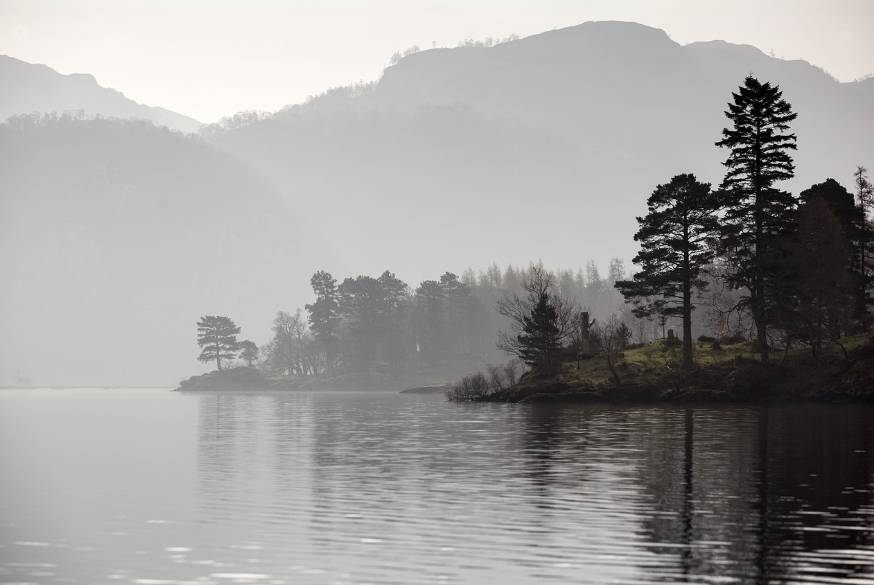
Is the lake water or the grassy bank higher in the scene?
the grassy bank

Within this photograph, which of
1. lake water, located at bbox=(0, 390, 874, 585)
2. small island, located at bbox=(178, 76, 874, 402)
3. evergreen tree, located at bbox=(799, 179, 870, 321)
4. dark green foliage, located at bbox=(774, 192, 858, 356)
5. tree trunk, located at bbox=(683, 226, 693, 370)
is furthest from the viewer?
evergreen tree, located at bbox=(799, 179, 870, 321)

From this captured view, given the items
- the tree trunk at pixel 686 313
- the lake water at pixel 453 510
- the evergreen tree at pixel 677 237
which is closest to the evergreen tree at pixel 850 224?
the evergreen tree at pixel 677 237

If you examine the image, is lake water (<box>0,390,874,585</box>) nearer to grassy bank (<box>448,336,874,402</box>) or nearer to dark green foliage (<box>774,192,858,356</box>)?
grassy bank (<box>448,336,874,402</box>)

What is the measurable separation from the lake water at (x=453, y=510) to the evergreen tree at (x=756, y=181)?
41.2m

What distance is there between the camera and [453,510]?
2703 cm

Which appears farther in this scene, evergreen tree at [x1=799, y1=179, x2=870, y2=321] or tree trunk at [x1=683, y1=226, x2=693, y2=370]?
evergreen tree at [x1=799, y1=179, x2=870, y2=321]

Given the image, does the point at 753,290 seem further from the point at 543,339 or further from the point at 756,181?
the point at 543,339

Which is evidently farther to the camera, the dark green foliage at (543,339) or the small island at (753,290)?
the dark green foliage at (543,339)

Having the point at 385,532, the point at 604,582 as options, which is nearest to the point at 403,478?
the point at 385,532

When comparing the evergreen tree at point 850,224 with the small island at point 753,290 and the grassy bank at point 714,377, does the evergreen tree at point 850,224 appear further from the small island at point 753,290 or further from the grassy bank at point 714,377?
the grassy bank at point 714,377

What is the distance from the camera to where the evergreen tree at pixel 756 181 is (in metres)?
93.1

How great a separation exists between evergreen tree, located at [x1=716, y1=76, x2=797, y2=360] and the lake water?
4116cm

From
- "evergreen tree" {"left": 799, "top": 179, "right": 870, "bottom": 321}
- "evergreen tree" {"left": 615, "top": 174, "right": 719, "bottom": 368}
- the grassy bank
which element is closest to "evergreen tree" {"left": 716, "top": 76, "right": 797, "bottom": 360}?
"evergreen tree" {"left": 615, "top": 174, "right": 719, "bottom": 368}

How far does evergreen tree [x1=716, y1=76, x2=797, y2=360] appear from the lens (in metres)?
93.1
